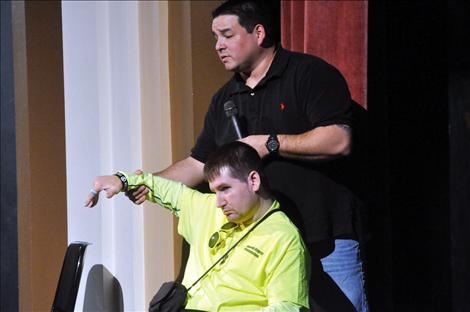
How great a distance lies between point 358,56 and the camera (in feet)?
14.5

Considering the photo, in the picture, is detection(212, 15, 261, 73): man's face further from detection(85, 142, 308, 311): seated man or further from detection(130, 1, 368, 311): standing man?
detection(85, 142, 308, 311): seated man

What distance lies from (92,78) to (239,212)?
4.64 feet

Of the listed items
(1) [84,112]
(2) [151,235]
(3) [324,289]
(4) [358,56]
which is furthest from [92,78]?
(3) [324,289]

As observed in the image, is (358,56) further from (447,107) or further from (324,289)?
(324,289)

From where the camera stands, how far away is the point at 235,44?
3.82 m

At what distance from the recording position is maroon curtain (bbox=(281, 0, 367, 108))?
442 centimetres

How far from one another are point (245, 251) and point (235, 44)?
0.85 metres

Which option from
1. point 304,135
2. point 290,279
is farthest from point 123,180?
point 290,279

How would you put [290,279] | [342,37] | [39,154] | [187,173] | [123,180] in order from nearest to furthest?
[290,279]
[123,180]
[187,173]
[342,37]
[39,154]

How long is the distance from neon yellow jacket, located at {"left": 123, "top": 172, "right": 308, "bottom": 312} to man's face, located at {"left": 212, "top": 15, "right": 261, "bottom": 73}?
61 centimetres

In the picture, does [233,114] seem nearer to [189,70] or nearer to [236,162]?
[236,162]

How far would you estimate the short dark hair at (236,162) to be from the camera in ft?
11.3

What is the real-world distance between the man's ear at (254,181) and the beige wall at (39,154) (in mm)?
1416

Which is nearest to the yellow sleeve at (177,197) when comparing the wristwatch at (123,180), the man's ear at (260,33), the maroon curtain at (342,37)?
the wristwatch at (123,180)
